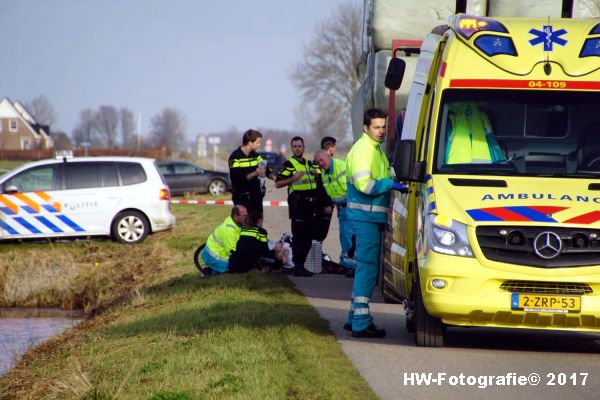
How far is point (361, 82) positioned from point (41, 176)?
31.8 feet

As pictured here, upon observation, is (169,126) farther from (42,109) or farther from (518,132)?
(518,132)

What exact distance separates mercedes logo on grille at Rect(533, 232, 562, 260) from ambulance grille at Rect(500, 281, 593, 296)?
0.74 ft

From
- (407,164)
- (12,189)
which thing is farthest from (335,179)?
(12,189)

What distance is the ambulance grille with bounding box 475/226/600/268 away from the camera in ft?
27.9

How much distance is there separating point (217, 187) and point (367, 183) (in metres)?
31.8

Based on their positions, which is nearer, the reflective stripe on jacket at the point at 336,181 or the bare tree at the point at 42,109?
the reflective stripe on jacket at the point at 336,181

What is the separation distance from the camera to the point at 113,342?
1072cm

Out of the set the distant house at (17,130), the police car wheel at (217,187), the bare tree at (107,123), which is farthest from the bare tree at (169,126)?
the police car wheel at (217,187)

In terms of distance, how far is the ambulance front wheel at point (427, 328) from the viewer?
30.4ft

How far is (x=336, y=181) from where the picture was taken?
15031 mm

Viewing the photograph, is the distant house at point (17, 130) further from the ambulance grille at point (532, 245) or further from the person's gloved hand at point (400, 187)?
the ambulance grille at point (532, 245)

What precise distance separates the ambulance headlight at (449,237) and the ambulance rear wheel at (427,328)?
2.11ft

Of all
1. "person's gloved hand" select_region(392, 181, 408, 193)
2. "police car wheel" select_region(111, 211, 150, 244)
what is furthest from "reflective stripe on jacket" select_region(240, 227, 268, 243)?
"police car wheel" select_region(111, 211, 150, 244)

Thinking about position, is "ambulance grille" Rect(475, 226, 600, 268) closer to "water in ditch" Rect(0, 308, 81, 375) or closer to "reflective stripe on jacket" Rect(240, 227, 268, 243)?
"water in ditch" Rect(0, 308, 81, 375)
